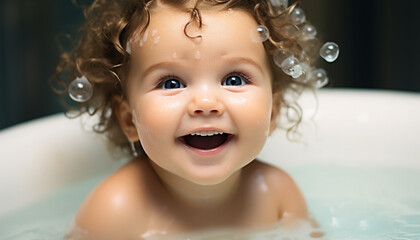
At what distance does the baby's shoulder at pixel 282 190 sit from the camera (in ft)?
4.17

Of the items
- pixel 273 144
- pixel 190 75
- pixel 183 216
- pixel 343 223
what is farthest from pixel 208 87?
pixel 273 144

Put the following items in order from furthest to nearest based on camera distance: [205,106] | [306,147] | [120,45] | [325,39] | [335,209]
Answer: [325,39] → [306,147] → [335,209] → [120,45] → [205,106]

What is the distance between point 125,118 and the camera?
4.00ft

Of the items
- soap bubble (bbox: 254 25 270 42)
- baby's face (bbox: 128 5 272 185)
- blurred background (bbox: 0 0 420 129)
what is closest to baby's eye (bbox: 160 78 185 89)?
baby's face (bbox: 128 5 272 185)

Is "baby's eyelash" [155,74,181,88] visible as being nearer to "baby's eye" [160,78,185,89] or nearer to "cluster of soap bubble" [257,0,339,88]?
→ "baby's eye" [160,78,185,89]

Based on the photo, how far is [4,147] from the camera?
1.32 metres

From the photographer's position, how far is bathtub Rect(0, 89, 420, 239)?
4.38ft

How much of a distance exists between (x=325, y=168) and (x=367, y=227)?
1.10 feet

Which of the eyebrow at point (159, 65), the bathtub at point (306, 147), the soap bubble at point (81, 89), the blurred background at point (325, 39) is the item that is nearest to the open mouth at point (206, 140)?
the eyebrow at point (159, 65)

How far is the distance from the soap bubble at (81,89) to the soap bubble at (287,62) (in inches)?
12.9

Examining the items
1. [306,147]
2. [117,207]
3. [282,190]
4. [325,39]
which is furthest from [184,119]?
[325,39]

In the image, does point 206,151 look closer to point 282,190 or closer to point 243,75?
point 243,75

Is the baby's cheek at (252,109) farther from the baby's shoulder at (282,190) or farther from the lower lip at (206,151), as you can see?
the baby's shoulder at (282,190)

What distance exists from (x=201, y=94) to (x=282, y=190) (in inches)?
13.3
